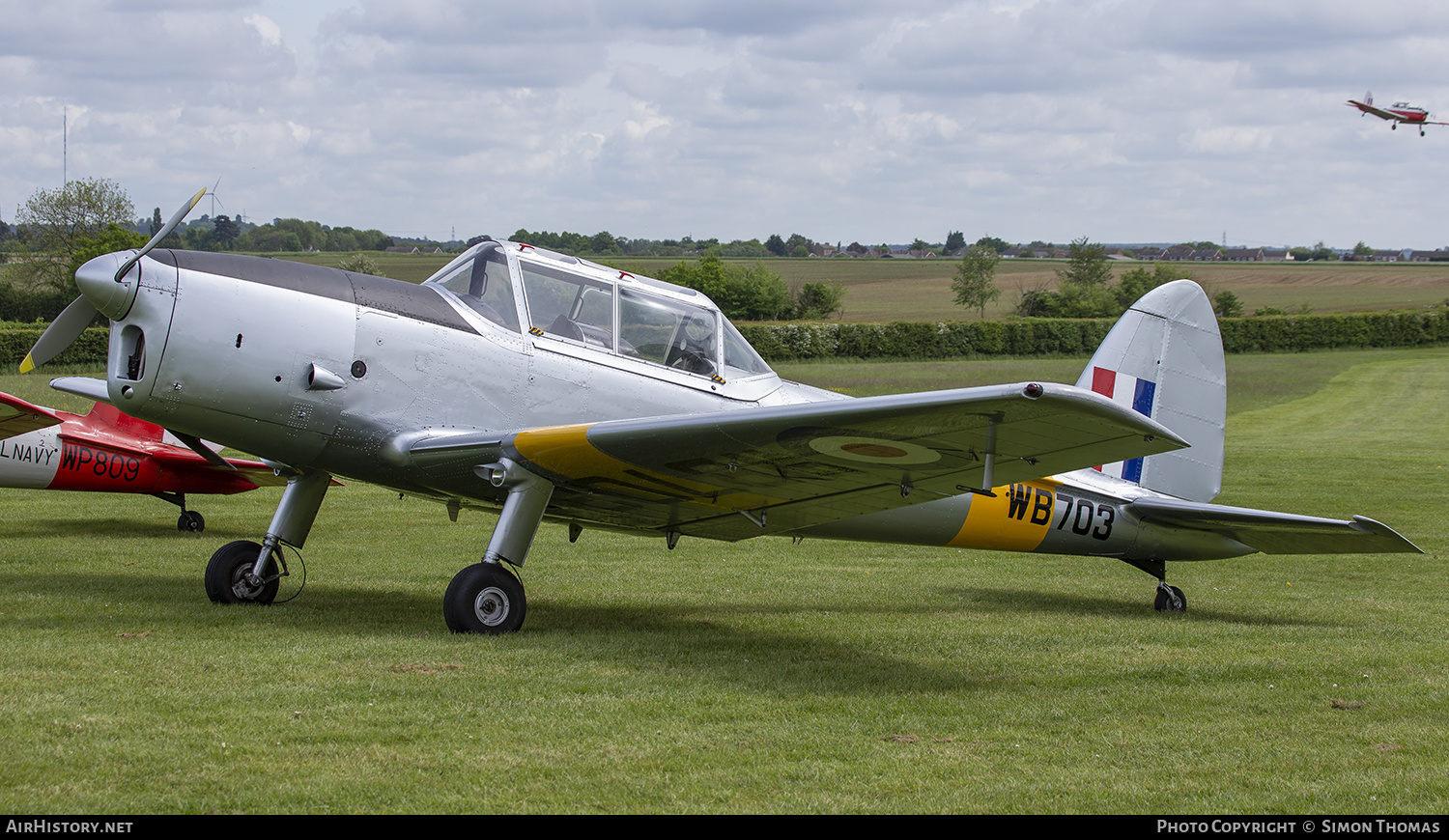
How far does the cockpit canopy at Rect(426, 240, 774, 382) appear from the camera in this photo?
7.56 metres

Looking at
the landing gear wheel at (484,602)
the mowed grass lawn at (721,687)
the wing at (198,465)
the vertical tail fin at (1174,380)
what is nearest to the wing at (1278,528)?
the vertical tail fin at (1174,380)

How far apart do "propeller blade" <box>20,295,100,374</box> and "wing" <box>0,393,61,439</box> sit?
8.52 ft

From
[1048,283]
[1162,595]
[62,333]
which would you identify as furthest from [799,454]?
[1048,283]

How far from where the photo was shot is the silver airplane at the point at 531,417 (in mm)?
6098

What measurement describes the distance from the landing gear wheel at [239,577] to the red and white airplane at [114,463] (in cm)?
352

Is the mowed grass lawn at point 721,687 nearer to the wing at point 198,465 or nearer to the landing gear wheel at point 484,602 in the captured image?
the landing gear wheel at point 484,602

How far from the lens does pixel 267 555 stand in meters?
8.24

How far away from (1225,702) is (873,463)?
2.25m

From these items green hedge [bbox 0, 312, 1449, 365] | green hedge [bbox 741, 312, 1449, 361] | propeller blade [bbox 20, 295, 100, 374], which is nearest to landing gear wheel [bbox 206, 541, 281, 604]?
propeller blade [bbox 20, 295, 100, 374]

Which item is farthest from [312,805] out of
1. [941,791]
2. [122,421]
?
[122,421]

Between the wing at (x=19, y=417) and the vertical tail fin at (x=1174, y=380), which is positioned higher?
the vertical tail fin at (x=1174, y=380)

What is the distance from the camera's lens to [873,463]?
623 centimetres

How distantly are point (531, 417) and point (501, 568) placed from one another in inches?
39.0

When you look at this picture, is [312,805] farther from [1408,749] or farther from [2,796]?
[1408,749]
